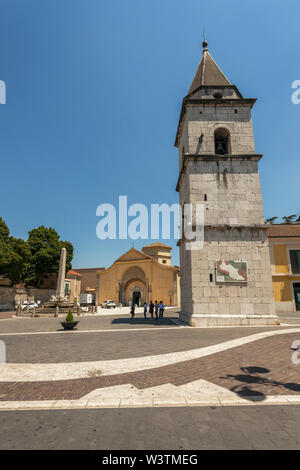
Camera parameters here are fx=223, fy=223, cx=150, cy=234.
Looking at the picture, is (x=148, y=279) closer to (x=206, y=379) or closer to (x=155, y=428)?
(x=206, y=379)

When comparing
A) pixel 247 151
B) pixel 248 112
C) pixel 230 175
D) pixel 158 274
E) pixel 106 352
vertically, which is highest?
pixel 248 112

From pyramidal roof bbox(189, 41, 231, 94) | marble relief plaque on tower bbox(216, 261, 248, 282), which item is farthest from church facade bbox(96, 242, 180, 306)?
pyramidal roof bbox(189, 41, 231, 94)

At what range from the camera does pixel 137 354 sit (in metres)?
7.10

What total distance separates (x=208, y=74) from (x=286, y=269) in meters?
20.1

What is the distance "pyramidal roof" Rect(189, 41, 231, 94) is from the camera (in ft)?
56.5

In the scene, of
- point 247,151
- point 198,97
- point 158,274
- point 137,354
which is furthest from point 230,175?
point 158,274

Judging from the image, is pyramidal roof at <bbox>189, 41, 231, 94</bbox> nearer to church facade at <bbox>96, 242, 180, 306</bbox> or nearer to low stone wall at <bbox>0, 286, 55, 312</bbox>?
church facade at <bbox>96, 242, 180, 306</bbox>

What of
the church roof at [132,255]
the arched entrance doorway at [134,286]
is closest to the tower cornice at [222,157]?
the church roof at [132,255]

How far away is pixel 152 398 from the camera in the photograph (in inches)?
157

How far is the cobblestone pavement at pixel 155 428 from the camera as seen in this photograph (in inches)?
107

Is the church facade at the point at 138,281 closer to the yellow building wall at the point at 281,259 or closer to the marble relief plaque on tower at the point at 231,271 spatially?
the yellow building wall at the point at 281,259

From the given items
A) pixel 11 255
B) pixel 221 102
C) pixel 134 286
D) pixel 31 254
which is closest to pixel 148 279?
pixel 134 286

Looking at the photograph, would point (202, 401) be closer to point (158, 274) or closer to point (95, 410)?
point (95, 410)
